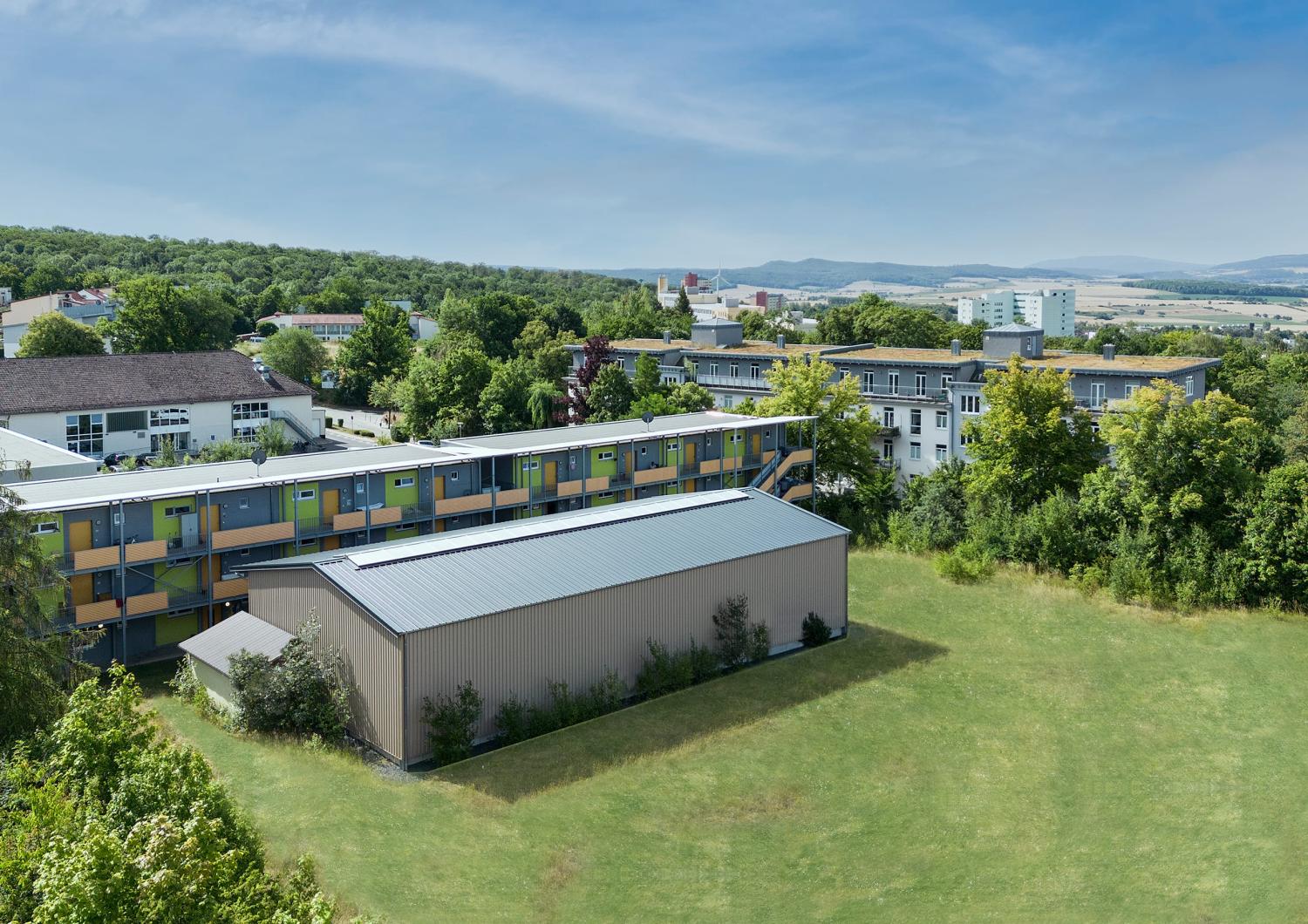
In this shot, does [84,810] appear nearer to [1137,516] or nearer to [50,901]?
[50,901]

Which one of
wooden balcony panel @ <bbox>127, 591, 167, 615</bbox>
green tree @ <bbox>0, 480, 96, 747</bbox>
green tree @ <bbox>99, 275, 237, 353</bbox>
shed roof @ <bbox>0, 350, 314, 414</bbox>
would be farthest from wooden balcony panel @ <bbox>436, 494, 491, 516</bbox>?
green tree @ <bbox>99, 275, 237, 353</bbox>

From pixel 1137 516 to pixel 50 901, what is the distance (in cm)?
3866

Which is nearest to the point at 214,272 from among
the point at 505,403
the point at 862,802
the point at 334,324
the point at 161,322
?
the point at 334,324

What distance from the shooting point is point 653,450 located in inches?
1836

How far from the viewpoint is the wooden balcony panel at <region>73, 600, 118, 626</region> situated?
96.3 ft

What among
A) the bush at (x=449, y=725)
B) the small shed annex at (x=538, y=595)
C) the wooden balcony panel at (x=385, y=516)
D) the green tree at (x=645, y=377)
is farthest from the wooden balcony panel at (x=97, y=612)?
the green tree at (x=645, y=377)

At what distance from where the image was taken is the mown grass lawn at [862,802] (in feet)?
61.6

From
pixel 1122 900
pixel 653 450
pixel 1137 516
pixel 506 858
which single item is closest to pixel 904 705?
pixel 1122 900

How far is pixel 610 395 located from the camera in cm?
6662

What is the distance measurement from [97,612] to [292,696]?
27.3 feet

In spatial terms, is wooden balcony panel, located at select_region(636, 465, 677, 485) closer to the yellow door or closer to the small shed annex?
the small shed annex

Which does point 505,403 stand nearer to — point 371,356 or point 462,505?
point 371,356

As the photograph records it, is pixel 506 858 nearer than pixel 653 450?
Yes

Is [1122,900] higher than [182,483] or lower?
lower
